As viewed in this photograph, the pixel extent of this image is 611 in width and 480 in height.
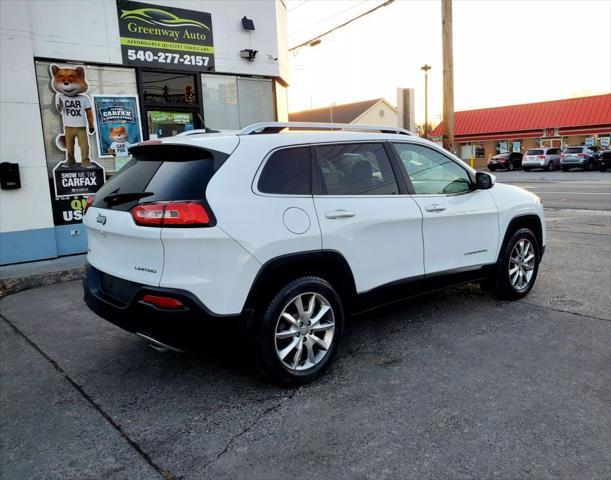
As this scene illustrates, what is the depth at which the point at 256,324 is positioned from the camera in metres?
3.34

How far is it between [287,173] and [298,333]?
1.12 metres

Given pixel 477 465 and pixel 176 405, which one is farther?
pixel 176 405

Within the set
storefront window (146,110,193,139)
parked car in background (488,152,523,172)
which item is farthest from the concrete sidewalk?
parked car in background (488,152,523,172)

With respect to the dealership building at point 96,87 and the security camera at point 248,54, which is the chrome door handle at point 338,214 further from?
the security camera at point 248,54

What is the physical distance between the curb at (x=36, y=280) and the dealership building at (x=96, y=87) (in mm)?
1027

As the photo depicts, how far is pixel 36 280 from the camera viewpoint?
6945mm

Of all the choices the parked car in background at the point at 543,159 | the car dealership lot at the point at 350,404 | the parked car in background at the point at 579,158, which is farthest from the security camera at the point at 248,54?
the parked car in background at the point at 543,159

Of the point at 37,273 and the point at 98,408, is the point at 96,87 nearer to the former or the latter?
the point at 37,273

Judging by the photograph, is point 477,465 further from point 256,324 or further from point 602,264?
point 602,264

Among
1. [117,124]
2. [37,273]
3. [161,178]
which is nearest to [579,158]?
[117,124]

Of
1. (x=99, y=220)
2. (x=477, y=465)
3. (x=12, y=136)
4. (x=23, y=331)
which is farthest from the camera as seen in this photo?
(x=12, y=136)

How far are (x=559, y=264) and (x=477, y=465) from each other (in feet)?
16.6

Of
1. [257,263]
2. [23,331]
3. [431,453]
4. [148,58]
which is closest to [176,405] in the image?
[257,263]

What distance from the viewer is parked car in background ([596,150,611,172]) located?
108 feet
